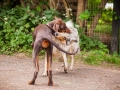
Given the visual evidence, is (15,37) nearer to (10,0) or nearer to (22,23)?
(22,23)

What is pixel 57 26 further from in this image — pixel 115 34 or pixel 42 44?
pixel 115 34

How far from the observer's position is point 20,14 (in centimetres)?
1205

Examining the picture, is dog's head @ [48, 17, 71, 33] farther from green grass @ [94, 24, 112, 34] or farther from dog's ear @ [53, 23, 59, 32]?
green grass @ [94, 24, 112, 34]

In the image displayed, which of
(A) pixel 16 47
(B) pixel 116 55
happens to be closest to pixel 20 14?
(A) pixel 16 47

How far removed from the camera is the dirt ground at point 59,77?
7.04 m

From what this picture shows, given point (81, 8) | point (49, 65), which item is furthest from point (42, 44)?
point (81, 8)

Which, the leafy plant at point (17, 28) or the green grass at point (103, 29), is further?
the green grass at point (103, 29)

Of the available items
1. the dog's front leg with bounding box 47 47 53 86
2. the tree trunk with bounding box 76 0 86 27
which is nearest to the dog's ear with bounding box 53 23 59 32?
the dog's front leg with bounding box 47 47 53 86

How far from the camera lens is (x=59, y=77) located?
808 cm

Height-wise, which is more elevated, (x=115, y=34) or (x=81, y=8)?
(x=81, y=8)

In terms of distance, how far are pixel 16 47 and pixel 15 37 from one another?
38cm

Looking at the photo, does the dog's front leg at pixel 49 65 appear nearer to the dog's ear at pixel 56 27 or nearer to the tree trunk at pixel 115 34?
the dog's ear at pixel 56 27

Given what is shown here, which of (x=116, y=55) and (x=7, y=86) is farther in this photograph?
(x=116, y=55)

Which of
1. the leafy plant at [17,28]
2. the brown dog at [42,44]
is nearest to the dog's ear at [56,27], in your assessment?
the brown dog at [42,44]
